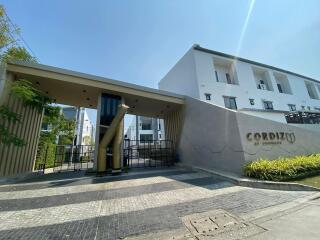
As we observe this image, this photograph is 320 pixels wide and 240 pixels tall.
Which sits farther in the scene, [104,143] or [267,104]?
[267,104]

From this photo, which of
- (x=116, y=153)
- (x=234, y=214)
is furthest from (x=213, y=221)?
(x=116, y=153)

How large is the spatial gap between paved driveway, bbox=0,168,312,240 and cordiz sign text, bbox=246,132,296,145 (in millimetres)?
3160

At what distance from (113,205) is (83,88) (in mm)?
8024

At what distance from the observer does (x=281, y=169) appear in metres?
7.26

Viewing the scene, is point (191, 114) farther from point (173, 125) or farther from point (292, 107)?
point (292, 107)

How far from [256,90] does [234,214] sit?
1691 centimetres

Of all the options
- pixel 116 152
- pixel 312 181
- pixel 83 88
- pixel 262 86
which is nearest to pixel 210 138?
pixel 312 181

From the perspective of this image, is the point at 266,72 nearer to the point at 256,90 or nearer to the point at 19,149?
the point at 256,90

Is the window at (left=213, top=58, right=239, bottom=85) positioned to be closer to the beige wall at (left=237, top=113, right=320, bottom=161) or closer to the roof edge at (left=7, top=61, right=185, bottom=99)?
the roof edge at (left=7, top=61, right=185, bottom=99)

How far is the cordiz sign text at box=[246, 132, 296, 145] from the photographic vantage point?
8.89 meters

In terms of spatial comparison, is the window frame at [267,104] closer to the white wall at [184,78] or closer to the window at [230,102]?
the window at [230,102]

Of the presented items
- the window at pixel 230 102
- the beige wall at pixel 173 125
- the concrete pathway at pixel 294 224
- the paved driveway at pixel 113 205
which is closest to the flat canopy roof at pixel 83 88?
the beige wall at pixel 173 125

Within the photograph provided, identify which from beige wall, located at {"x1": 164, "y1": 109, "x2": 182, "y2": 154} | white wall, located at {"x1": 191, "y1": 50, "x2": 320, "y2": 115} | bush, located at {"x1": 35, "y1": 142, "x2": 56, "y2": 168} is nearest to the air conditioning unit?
white wall, located at {"x1": 191, "y1": 50, "x2": 320, "y2": 115}

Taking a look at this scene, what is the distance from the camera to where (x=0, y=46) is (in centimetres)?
891
